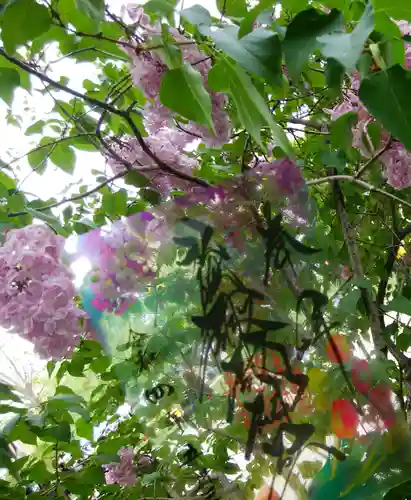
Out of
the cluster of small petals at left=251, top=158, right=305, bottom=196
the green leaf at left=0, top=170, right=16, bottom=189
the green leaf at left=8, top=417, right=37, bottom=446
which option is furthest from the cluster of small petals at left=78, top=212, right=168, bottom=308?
the green leaf at left=0, top=170, right=16, bottom=189

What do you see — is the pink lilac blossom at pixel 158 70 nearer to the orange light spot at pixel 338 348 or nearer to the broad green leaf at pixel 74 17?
the broad green leaf at pixel 74 17

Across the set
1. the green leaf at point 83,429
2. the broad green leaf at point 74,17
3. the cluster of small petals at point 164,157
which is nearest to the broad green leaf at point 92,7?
the broad green leaf at point 74,17

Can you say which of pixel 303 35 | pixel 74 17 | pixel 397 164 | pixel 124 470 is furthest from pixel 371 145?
pixel 124 470

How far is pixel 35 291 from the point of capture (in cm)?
59

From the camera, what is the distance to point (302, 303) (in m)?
0.48

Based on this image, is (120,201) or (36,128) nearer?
(120,201)

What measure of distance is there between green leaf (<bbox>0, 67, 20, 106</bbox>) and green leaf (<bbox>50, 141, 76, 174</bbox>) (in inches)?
9.5

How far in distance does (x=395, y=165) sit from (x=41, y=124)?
2.04ft

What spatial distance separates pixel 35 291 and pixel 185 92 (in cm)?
34

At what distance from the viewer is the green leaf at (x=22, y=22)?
418 mm

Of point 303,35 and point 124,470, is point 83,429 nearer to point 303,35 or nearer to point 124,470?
point 124,470

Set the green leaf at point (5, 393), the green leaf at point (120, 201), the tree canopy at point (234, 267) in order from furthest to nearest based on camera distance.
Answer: the green leaf at point (120, 201), the green leaf at point (5, 393), the tree canopy at point (234, 267)

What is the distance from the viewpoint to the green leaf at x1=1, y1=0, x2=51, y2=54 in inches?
16.4

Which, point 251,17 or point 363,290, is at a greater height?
point 251,17
